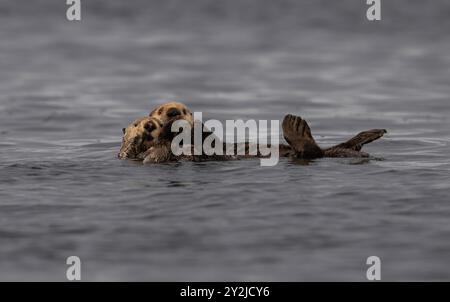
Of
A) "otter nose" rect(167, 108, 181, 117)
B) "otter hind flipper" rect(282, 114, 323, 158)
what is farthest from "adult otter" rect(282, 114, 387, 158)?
"otter nose" rect(167, 108, 181, 117)

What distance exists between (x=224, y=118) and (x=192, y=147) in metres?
5.52

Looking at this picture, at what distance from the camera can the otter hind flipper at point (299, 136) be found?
876cm

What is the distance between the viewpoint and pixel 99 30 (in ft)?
77.3

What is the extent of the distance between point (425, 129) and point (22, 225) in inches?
310

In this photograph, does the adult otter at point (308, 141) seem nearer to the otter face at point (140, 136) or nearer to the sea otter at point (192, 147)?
the sea otter at point (192, 147)

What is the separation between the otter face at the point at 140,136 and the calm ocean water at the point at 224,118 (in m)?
0.23

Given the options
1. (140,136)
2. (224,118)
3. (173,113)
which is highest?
(224,118)

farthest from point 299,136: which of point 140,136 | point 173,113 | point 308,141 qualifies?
point 140,136

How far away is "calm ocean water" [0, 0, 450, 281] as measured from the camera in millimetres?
6039

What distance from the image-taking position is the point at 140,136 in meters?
9.51

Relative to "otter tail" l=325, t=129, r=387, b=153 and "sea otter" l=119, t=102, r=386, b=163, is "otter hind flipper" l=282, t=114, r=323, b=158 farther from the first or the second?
"otter tail" l=325, t=129, r=387, b=153

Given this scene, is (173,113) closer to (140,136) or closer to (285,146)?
(140,136)

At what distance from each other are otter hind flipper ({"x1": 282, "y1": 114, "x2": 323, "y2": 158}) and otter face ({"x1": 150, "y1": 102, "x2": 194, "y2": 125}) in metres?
0.99

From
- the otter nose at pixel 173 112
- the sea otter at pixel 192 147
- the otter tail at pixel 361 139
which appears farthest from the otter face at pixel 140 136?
the otter tail at pixel 361 139
